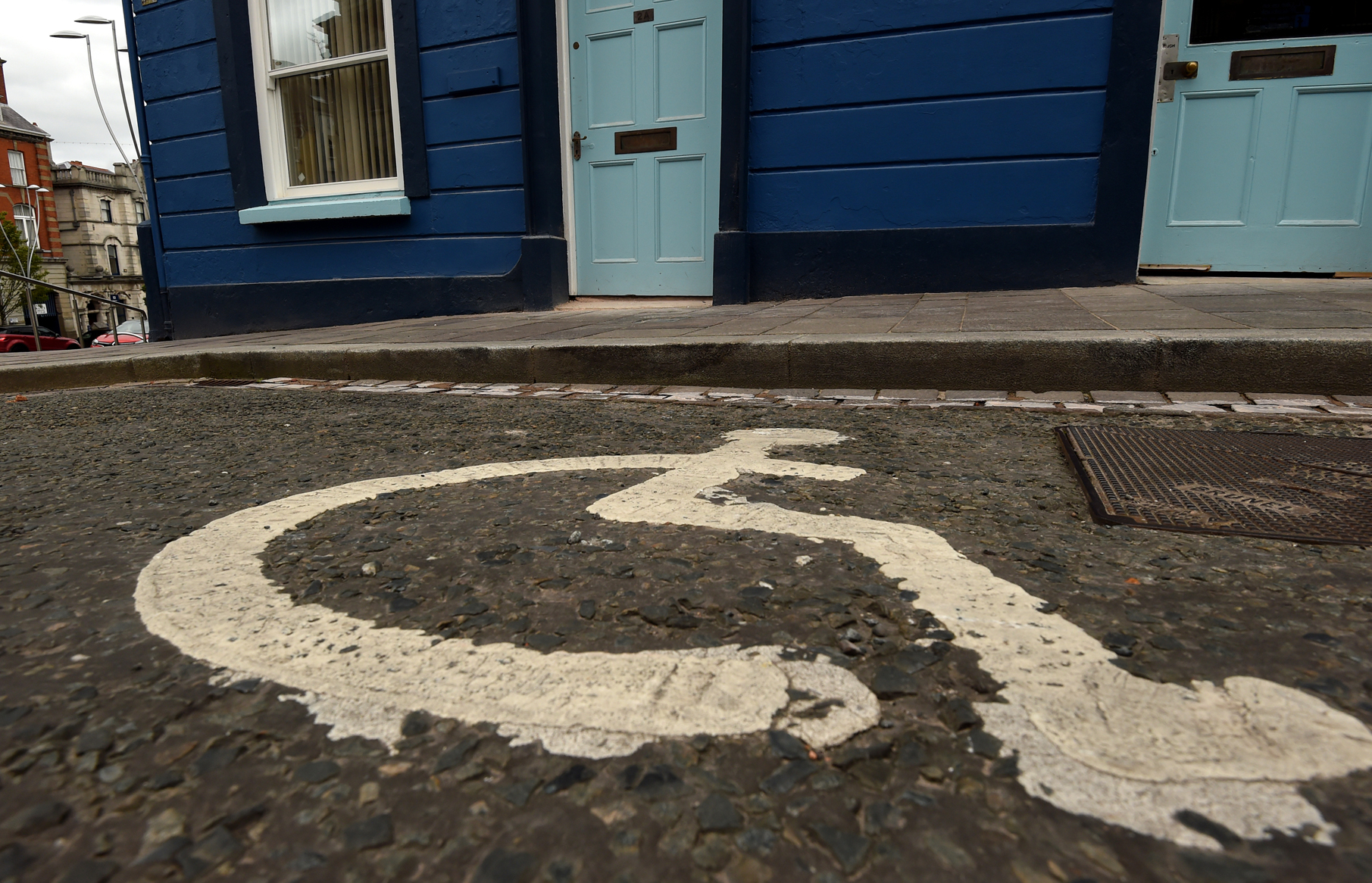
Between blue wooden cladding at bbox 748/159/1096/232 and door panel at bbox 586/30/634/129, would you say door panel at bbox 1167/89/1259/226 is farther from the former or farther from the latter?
door panel at bbox 586/30/634/129

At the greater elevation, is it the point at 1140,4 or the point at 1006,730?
the point at 1140,4

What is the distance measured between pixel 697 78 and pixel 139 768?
566 centimetres

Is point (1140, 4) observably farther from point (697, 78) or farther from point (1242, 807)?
point (1242, 807)

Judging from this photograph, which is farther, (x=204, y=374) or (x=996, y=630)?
(x=204, y=374)

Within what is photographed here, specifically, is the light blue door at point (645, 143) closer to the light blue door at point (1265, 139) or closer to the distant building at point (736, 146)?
the distant building at point (736, 146)

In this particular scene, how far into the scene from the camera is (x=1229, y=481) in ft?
5.97

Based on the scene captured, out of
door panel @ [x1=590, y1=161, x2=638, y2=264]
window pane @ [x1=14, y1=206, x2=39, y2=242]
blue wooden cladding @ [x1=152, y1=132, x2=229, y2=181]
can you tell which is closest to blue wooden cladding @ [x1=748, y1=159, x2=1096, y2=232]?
door panel @ [x1=590, y1=161, x2=638, y2=264]

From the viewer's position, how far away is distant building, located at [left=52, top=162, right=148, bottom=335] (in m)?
41.3

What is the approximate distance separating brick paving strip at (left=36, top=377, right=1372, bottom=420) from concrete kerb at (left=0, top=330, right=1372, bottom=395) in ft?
0.17

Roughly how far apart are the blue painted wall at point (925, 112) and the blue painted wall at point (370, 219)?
1986mm

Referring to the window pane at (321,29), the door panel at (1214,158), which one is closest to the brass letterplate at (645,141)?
the window pane at (321,29)

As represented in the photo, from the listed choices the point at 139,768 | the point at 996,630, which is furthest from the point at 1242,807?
the point at 139,768

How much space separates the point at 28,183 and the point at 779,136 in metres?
46.1

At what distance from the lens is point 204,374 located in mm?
4723
